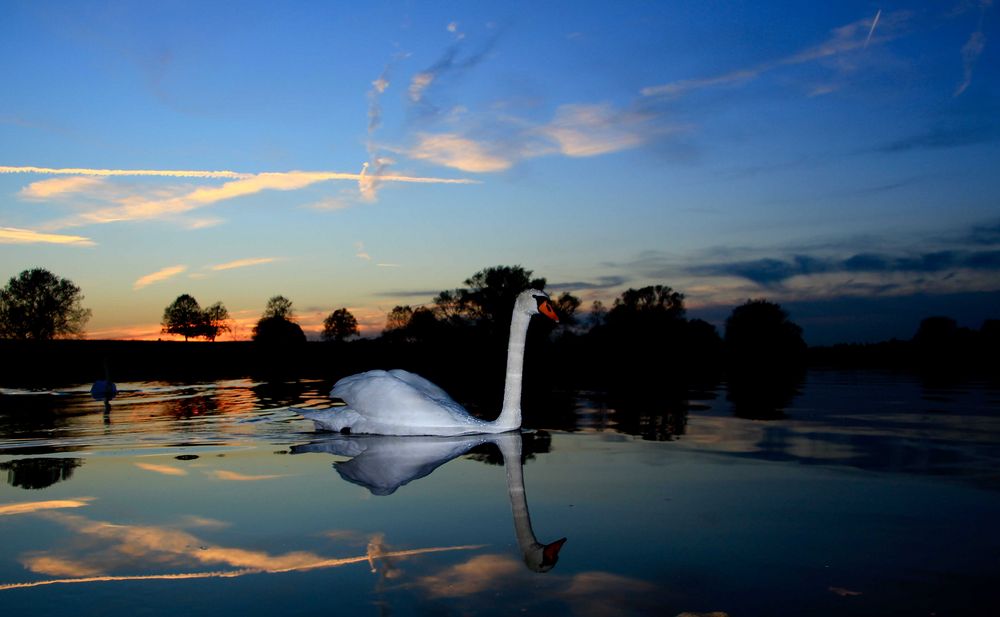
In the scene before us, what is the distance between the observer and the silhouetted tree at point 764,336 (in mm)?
68750

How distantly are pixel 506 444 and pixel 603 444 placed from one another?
1.34 metres

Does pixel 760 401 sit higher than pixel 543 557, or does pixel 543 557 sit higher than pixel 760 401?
pixel 760 401

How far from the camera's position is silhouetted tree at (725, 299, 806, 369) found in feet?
226

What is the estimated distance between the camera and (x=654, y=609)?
4070 mm

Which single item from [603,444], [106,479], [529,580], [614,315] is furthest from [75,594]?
[614,315]

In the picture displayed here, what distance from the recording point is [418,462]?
A: 904 cm

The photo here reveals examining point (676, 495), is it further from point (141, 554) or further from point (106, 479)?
point (106, 479)

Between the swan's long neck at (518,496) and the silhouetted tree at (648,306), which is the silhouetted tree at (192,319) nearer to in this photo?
the silhouetted tree at (648,306)

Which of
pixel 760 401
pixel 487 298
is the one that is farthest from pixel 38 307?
pixel 760 401

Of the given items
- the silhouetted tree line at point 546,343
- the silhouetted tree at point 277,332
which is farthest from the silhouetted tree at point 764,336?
the silhouetted tree at point 277,332

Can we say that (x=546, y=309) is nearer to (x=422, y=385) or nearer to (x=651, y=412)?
(x=422, y=385)

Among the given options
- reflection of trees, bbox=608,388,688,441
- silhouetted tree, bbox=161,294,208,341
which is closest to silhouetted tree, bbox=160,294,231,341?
silhouetted tree, bbox=161,294,208,341

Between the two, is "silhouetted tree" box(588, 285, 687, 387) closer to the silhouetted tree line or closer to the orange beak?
the silhouetted tree line

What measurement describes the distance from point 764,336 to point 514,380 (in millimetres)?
62302
